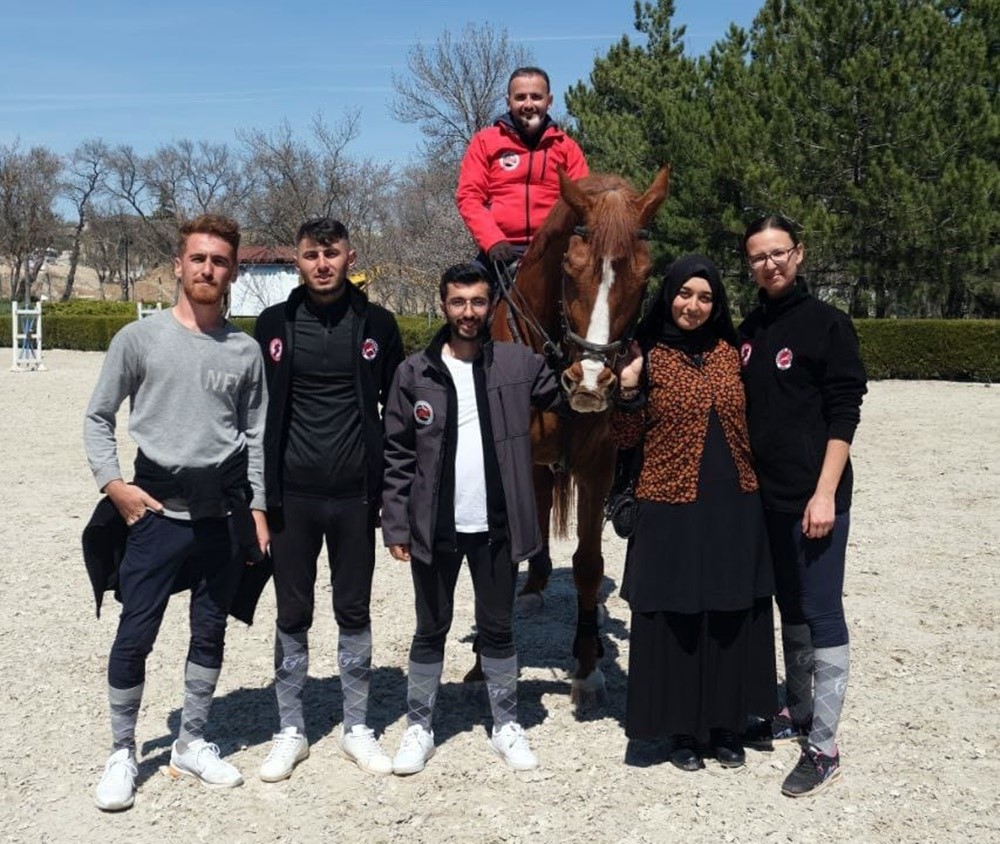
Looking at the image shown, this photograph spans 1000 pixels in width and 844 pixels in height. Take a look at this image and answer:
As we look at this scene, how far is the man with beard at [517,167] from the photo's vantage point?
4.75m

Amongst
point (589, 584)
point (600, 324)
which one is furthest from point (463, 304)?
point (589, 584)

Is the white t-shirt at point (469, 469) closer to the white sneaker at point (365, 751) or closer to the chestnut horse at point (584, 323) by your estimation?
the chestnut horse at point (584, 323)

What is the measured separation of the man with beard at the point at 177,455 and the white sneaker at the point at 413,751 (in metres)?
0.66

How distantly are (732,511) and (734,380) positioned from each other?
0.50 m

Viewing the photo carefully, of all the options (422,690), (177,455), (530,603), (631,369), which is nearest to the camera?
(177,455)

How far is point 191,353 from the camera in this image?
10.8 feet

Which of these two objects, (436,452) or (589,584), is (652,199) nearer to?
(436,452)

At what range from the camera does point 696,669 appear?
11.6 feet

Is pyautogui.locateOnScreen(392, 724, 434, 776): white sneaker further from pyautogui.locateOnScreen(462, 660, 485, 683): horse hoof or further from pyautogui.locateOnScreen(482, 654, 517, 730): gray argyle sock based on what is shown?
pyautogui.locateOnScreen(462, 660, 485, 683): horse hoof

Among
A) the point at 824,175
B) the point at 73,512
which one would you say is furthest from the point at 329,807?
the point at 824,175

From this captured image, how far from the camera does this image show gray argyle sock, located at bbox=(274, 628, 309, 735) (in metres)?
3.64

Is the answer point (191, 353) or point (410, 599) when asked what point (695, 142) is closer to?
point (410, 599)

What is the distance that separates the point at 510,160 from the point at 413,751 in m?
2.96

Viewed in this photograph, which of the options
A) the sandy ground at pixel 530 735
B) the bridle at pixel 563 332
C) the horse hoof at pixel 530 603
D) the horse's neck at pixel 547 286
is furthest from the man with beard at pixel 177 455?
the horse hoof at pixel 530 603
